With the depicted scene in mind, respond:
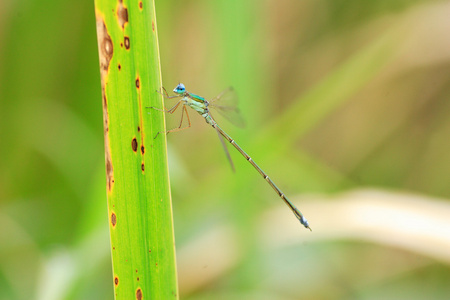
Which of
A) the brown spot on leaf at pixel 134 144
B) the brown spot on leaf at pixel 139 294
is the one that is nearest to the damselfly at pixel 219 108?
the brown spot on leaf at pixel 134 144

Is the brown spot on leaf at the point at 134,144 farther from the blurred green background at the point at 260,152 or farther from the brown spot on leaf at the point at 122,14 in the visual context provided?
the blurred green background at the point at 260,152

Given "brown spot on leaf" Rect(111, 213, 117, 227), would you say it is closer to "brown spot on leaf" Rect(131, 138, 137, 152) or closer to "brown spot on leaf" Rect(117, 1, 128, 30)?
"brown spot on leaf" Rect(131, 138, 137, 152)

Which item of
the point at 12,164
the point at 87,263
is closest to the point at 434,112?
the point at 87,263

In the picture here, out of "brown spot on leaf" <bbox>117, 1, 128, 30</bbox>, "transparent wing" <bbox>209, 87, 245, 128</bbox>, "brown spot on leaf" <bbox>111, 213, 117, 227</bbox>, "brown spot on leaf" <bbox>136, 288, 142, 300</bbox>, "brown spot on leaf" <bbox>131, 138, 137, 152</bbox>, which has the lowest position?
"brown spot on leaf" <bbox>136, 288, 142, 300</bbox>

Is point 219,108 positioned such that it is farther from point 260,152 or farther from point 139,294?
point 139,294

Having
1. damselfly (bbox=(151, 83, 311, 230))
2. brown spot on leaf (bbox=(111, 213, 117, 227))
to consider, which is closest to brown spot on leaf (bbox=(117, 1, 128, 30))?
brown spot on leaf (bbox=(111, 213, 117, 227))

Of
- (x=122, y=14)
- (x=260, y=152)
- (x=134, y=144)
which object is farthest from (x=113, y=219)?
(x=260, y=152)
